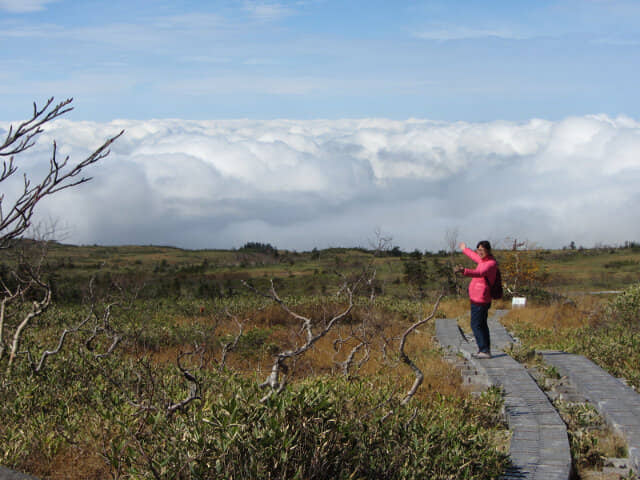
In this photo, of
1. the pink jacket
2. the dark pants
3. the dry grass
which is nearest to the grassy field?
the dry grass

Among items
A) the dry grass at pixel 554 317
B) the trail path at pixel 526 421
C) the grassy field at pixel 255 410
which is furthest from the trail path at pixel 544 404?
the dry grass at pixel 554 317

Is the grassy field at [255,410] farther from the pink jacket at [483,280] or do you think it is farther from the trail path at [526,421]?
the pink jacket at [483,280]

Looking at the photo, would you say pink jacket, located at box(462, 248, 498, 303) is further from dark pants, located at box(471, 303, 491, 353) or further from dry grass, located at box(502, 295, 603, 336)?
dry grass, located at box(502, 295, 603, 336)

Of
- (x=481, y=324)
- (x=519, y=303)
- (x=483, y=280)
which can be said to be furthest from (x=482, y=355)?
(x=519, y=303)

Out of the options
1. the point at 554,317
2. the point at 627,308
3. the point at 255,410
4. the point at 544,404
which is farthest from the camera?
the point at 554,317

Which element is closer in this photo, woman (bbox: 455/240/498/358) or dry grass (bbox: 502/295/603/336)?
woman (bbox: 455/240/498/358)

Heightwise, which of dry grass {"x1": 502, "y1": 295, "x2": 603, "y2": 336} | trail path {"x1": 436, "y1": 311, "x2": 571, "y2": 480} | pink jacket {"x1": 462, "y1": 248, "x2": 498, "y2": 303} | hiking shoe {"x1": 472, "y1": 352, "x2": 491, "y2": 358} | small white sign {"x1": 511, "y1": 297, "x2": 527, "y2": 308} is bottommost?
trail path {"x1": 436, "y1": 311, "x2": 571, "y2": 480}

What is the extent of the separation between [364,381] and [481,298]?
2.99m

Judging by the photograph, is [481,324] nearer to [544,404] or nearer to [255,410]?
[544,404]

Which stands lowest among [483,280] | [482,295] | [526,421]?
[526,421]

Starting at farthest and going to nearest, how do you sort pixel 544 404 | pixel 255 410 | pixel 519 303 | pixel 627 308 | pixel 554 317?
pixel 519 303
pixel 554 317
pixel 627 308
pixel 544 404
pixel 255 410

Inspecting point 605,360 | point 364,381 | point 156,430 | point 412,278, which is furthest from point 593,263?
point 156,430

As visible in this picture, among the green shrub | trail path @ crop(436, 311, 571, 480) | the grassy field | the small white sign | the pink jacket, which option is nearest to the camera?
the grassy field

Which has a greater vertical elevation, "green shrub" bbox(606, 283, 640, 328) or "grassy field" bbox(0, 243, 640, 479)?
"green shrub" bbox(606, 283, 640, 328)
